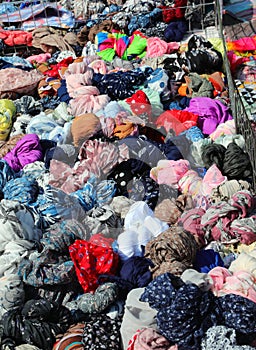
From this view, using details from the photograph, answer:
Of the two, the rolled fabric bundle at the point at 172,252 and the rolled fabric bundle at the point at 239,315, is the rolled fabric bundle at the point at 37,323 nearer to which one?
the rolled fabric bundle at the point at 172,252

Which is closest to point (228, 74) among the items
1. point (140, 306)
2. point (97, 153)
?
point (97, 153)

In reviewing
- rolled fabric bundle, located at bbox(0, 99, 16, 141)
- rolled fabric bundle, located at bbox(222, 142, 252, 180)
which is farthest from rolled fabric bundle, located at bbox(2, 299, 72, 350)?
rolled fabric bundle, located at bbox(0, 99, 16, 141)

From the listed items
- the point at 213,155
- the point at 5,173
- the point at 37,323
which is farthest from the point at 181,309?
the point at 5,173

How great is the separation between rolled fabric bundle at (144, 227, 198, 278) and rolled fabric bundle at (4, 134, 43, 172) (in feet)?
4.95

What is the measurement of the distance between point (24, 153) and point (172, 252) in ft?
5.77

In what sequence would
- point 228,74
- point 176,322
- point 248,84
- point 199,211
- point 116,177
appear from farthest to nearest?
point 248,84
point 228,74
point 116,177
point 199,211
point 176,322

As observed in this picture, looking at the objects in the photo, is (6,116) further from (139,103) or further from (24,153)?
(139,103)

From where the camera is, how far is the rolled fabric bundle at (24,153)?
16.3ft

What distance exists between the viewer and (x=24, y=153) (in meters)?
4.99

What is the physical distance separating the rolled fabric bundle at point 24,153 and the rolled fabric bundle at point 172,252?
1.51m

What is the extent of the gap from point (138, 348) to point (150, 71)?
330cm

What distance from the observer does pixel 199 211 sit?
4164 mm

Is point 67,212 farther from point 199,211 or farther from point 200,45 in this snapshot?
point 200,45

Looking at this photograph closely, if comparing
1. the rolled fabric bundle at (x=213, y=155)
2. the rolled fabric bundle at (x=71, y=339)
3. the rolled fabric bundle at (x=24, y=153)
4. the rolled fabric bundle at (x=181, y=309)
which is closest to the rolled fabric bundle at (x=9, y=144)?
the rolled fabric bundle at (x=24, y=153)
